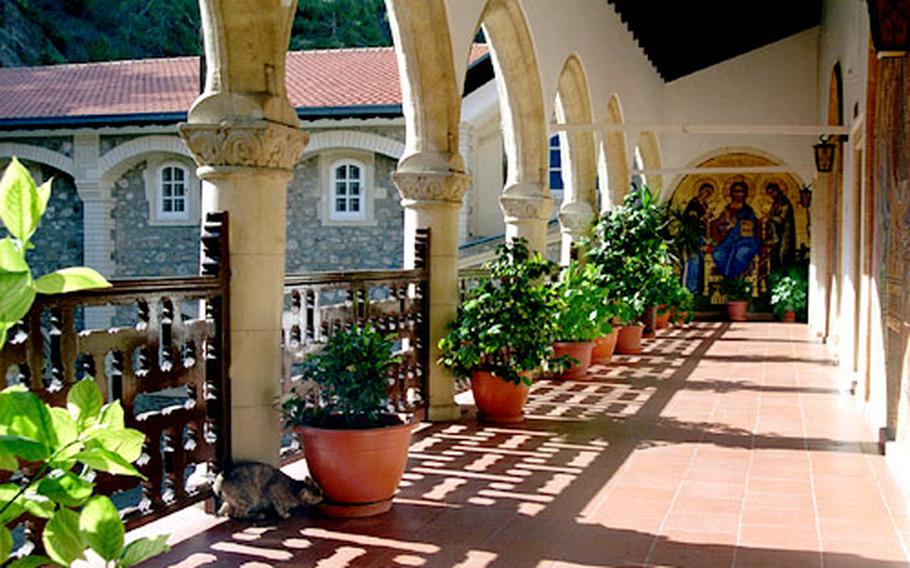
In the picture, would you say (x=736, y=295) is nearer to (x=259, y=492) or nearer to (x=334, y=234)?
(x=334, y=234)

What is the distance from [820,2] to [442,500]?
15195 millimetres

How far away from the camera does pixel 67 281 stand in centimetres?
123

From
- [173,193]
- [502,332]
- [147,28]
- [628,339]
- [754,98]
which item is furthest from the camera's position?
[147,28]

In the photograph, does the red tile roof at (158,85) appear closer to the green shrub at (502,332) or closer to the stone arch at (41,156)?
the stone arch at (41,156)

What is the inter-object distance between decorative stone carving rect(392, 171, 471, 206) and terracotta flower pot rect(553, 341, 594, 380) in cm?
287

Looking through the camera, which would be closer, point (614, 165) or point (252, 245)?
point (252, 245)

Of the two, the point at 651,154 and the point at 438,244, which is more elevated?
the point at 651,154

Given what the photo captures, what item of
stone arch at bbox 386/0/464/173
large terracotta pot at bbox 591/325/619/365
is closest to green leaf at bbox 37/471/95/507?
stone arch at bbox 386/0/464/173

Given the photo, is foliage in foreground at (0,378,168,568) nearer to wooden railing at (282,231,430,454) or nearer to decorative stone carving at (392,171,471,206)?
wooden railing at (282,231,430,454)

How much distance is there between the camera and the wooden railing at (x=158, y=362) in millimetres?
3604

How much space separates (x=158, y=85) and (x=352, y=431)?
54.4 feet

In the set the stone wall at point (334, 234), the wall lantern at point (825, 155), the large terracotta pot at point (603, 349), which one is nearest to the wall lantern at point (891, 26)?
the large terracotta pot at point (603, 349)

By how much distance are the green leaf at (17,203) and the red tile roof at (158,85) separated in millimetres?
16528

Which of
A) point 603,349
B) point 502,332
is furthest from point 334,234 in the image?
point 502,332
